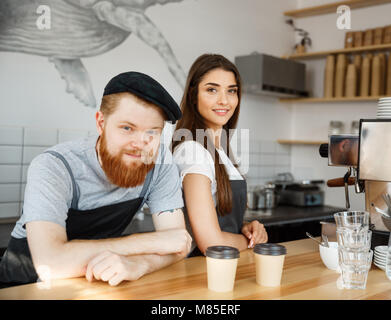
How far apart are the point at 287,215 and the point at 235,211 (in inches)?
54.8

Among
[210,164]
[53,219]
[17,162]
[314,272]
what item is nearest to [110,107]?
[53,219]

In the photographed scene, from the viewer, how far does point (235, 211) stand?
70.9 inches

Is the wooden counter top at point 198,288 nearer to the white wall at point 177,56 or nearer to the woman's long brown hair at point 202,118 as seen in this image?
the woman's long brown hair at point 202,118

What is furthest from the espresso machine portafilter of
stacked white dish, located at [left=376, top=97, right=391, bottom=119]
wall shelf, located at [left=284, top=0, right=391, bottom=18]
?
wall shelf, located at [left=284, top=0, right=391, bottom=18]

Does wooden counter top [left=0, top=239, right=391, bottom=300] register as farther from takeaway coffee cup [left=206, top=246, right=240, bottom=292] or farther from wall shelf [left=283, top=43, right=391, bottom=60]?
wall shelf [left=283, top=43, right=391, bottom=60]

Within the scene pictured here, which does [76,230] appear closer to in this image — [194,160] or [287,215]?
[194,160]

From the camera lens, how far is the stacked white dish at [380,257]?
1339 mm

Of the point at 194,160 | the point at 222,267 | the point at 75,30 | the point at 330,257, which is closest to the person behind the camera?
the point at 222,267

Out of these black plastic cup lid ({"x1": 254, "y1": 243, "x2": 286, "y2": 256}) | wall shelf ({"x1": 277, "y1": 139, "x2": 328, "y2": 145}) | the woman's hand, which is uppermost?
wall shelf ({"x1": 277, "y1": 139, "x2": 328, "y2": 145})

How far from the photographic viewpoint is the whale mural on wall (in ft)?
7.77

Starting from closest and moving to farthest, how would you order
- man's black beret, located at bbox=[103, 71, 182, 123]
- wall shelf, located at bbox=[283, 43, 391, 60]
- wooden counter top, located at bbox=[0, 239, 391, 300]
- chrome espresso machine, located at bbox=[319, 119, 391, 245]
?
wooden counter top, located at bbox=[0, 239, 391, 300] → man's black beret, located at bbox=[103, 71, 182, 123] → chrome espresso machine, located at bbox=[319, 119, 391, 245] → wall shelf, located at bbox=[283, 43, 391, 60]

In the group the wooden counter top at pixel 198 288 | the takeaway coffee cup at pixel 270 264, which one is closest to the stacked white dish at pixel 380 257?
the wooden counter top at pixel 198 288

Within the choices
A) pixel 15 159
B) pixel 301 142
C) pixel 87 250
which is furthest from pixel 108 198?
pixel 301 142

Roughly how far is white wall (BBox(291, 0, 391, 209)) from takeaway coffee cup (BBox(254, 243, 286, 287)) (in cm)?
277
